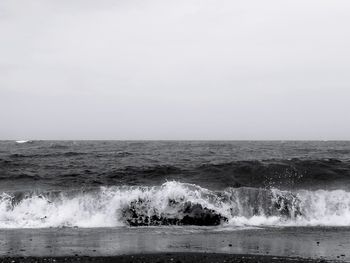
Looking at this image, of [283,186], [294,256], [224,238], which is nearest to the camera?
[294,256]

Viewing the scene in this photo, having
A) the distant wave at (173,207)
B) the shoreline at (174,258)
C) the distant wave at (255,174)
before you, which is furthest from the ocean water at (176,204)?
the shoreline at (174,258)

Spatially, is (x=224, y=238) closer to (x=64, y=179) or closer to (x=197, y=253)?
(x=197, y=253)

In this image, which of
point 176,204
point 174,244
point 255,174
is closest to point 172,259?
point 174,244

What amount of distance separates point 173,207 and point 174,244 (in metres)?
Answer: 5.37

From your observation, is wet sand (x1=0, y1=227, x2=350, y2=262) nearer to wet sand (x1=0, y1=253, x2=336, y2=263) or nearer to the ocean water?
wet sand (x1=0, y1=253, x2=336, y2=263)

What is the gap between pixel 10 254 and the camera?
9984 mm

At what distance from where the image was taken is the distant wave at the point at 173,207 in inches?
616

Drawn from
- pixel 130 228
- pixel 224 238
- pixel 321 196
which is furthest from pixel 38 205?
pixel 321 196

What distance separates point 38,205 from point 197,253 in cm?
839

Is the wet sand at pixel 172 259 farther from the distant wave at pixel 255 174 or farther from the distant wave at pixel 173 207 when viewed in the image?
the distant wave at pixel 255 174

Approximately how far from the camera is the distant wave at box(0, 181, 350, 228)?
15.7 metres

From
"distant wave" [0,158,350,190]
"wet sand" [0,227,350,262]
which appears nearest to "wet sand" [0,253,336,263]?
"wet sand" [0,227,350,262]

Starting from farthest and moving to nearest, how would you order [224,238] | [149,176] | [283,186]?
[149,176] → [283,186] → [224,238]

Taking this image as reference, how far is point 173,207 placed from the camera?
655 inches
